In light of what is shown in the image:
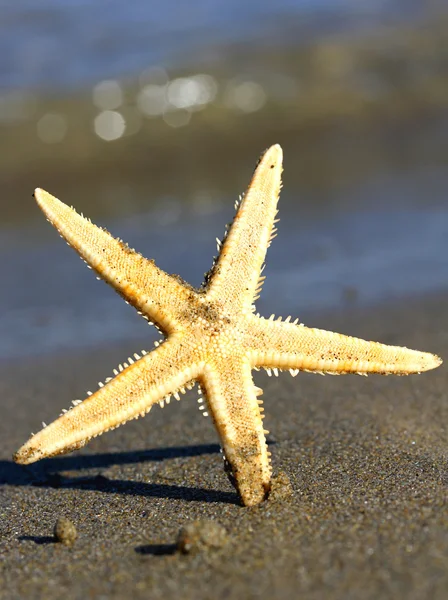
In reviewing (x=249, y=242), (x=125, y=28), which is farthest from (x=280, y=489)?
(x=125, y=28)

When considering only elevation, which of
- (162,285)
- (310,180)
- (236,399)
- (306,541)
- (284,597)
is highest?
(310,180)

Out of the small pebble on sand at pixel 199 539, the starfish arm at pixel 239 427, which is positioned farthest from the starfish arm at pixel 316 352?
the small pebble on sand at pixel 199 539

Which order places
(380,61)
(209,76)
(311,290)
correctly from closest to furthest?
(311,290)
(209,76)
(380,61)

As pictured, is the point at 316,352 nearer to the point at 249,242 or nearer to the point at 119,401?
the point at 249,242

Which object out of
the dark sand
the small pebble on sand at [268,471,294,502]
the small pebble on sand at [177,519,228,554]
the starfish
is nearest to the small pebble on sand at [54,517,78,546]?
the dark sand

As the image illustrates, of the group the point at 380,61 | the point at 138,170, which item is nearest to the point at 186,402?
the point at 138,170

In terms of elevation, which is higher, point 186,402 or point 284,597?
point 186,402

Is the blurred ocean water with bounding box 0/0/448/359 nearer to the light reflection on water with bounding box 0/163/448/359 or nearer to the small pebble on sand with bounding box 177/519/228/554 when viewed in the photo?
the light reflection on water with bounding box 0/163/448/359

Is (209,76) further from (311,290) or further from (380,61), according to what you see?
(311,290)
